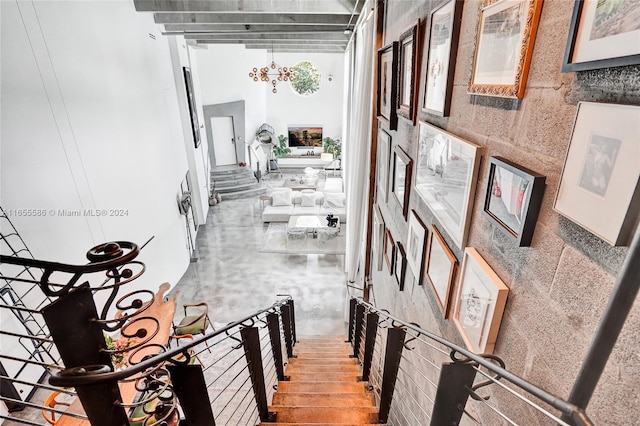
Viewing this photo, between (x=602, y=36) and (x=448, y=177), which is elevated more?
(x=602, y=36)

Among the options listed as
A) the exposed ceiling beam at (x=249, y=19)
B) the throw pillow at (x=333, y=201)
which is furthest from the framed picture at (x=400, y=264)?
the throw pillow at (x=333, y=201)

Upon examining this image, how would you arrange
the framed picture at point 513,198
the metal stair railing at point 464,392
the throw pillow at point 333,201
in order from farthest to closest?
the throw pillow at point 333,201 → the framed picture at point 513,198 → the metal stair railing at point 464,392

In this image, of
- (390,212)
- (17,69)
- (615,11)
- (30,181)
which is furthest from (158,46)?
(615,11)

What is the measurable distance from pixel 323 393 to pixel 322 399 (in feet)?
0.27

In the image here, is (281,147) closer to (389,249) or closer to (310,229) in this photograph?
(310,229)

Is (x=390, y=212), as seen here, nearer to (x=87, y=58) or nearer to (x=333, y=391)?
(x=333, y=391)

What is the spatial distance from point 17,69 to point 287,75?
7.30 meters

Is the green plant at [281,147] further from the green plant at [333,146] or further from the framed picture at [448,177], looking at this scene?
the framed picture at [448,177]

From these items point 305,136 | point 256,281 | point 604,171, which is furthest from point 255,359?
point 305,136

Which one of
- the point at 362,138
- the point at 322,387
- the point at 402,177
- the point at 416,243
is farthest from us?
the point at 362,138

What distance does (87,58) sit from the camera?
12.1 feet

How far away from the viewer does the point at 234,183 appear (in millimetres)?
11578

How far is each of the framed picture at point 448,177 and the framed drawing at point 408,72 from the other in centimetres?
Result: 29

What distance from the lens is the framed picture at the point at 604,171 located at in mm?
614
